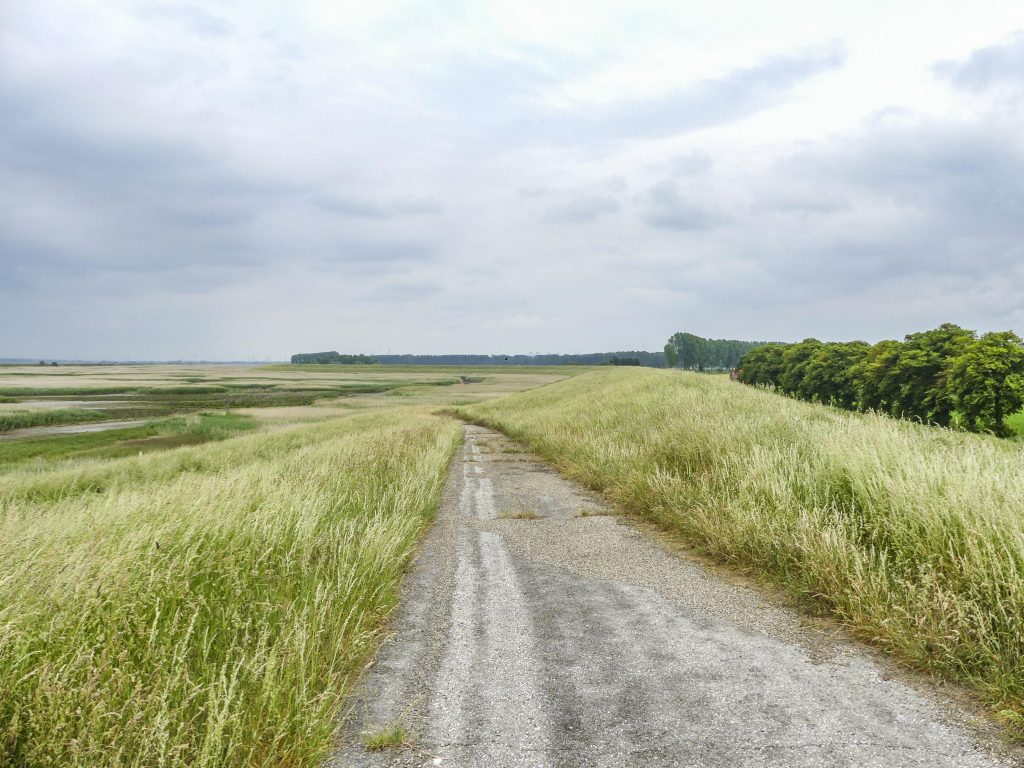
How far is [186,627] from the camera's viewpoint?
376 centimetres

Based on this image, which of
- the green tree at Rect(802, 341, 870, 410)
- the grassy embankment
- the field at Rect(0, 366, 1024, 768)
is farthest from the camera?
the green tree at Rect(802, 341, 870, 410)

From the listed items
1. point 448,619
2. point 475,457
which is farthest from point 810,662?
point 475,457

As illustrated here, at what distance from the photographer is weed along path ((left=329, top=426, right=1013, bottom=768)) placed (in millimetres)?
3078

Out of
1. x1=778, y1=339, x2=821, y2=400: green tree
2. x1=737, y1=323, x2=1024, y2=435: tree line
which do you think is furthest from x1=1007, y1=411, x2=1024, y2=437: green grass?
x1=778, y1=339, x2=821, y2=400: green tree

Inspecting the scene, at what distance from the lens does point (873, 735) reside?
3.18m

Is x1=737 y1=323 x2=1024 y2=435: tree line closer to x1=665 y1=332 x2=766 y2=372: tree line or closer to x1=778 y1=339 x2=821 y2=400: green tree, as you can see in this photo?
x1=778 y1=339 x2=821 y2=400: green tree

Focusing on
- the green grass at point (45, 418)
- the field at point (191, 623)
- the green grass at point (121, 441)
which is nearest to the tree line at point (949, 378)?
the field at point (191, 623)

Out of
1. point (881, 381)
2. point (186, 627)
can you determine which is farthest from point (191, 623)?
point (881, 381)

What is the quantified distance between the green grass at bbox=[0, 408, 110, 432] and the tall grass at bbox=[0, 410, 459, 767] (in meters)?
53.3

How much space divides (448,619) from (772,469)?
16.6 ft

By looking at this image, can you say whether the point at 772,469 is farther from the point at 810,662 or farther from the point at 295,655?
the point at 295,655

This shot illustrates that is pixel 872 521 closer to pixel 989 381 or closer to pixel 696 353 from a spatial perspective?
pixel 989 381

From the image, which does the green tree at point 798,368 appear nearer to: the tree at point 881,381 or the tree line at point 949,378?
the tree line at point 949,378

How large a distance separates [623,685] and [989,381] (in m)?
29.9
